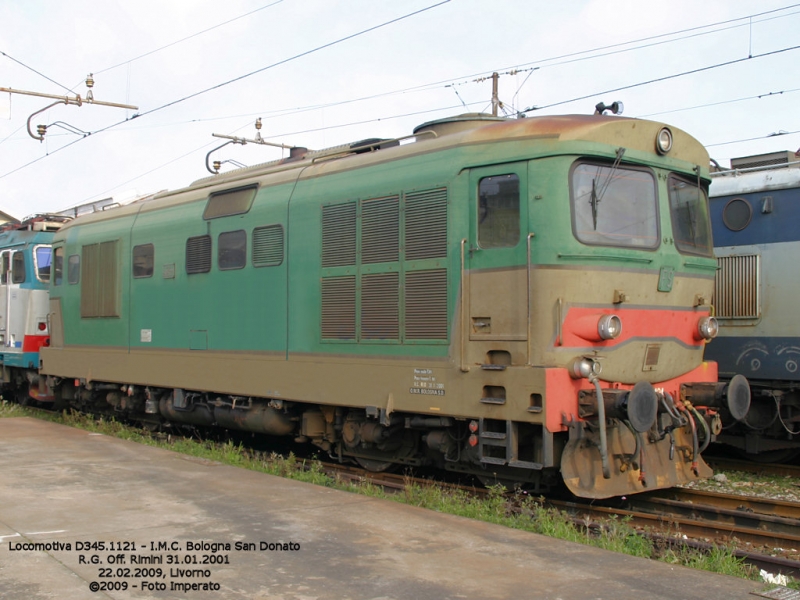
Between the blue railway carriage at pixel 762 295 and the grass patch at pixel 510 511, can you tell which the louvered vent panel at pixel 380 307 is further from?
the blue railway carriage at pixel 762 295

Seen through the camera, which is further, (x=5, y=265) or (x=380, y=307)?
(x=5, y=265)

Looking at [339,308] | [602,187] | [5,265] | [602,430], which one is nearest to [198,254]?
[339,308]

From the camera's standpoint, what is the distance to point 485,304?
24.4 ft

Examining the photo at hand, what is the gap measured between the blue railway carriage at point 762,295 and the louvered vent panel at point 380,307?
15.5 ft

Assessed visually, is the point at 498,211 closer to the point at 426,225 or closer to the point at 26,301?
the point at 426,225

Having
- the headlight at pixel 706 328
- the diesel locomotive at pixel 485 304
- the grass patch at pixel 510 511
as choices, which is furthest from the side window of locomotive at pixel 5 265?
the headlight at pixel 706 328

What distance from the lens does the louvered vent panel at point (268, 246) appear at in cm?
966

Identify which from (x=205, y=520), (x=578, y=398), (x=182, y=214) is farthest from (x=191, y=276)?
(x=578, y=398)

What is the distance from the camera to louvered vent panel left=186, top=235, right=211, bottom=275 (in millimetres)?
10789

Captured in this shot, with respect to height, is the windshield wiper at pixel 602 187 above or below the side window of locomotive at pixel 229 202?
below

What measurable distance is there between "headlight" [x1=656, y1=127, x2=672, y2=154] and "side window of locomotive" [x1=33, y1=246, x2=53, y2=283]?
12.5 m

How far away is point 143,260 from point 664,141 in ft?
25.4

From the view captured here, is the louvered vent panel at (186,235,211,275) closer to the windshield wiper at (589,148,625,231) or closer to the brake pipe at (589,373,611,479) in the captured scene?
the windshield wiper at (589,148,625,231)

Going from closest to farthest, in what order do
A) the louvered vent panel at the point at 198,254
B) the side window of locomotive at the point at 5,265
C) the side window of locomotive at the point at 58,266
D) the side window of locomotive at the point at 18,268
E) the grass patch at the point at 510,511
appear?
the grass patch at the point at 510,511 → the louvered vent panel at the point at 198,254 → the side window of locomotive at the point at 58,266 → the side window of locomotive at the point at 18,268 → the side window of locomotive at the point at 5,265
